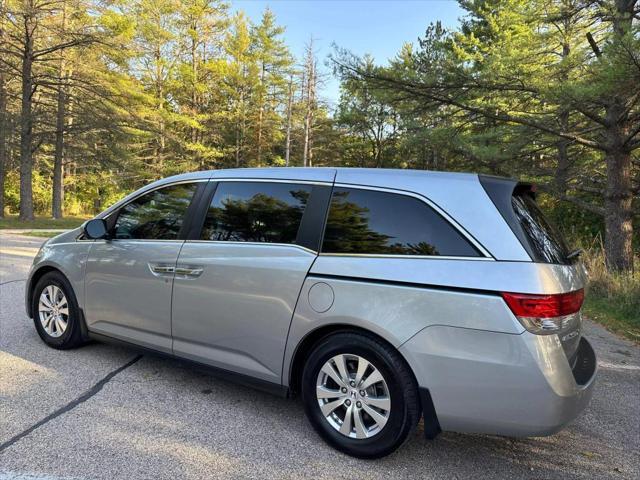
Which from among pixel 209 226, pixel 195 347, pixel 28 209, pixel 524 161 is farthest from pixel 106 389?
pixel 28 209

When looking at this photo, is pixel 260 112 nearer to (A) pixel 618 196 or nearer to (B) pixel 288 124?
(B) pixel 288 124

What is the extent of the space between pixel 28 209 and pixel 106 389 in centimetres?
2250

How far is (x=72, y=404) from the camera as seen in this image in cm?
328

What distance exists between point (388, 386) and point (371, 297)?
0.52 meters

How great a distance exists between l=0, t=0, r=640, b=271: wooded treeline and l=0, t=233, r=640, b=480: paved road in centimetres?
579

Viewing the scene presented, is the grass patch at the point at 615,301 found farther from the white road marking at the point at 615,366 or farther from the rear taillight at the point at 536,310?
the rear taillight at the point at 536,310

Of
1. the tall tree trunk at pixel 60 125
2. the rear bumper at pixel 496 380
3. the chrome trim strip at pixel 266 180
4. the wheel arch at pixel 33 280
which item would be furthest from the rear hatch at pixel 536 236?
the tall tree trunk at pixel 60 125

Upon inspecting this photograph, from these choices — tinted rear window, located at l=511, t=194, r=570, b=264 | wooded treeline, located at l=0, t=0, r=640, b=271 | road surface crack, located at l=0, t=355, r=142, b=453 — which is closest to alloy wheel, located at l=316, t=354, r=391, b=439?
tinted rear window, located at l=511, t=194, r=570, b=264

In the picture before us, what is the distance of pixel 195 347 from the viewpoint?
3395 mm

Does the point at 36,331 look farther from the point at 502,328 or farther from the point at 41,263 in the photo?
the point at 502,328

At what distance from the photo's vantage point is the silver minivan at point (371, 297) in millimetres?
2379

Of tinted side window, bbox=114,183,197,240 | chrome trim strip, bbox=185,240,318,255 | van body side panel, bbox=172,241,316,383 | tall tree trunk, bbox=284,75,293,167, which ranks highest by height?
tall tree trunk, bbox=284,75,293,167

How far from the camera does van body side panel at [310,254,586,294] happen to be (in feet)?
7.76

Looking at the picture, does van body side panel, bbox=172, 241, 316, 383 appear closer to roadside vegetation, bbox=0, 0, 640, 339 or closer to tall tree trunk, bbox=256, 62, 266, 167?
roadside vegetation, bbox=0, 0, 640, 339
